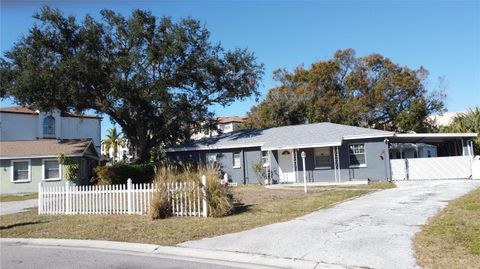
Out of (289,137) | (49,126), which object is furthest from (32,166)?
(289,137)

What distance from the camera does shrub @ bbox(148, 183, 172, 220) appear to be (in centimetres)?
1323

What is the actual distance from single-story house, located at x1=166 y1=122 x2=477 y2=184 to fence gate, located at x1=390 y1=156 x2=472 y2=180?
2.52 ft

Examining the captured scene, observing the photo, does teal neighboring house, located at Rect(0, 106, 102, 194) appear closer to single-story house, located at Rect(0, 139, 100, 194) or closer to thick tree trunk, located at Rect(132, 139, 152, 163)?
single-story house, located at Rect(0, 139, 100, 194)

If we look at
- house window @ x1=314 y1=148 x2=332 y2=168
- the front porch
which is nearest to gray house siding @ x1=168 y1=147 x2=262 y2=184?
the front porch

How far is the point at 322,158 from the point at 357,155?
2245 millimetres

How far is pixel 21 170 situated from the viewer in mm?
32062

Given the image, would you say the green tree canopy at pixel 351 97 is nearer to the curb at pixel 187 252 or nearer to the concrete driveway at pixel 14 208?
the concrete driveway at pixel 14 208

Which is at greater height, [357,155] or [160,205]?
[357,155]

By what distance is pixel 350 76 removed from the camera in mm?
49875

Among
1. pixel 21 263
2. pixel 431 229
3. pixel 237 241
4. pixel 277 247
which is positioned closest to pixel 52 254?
pixel 21 263

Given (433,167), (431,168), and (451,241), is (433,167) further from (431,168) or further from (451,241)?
(451,241)

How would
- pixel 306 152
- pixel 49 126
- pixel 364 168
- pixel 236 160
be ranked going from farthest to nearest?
pixel 49 126 → pixel 236 160 → pixel 306 152 → pixel 364 168

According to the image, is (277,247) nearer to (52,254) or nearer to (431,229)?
(431,229)

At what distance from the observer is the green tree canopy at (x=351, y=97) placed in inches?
1785
